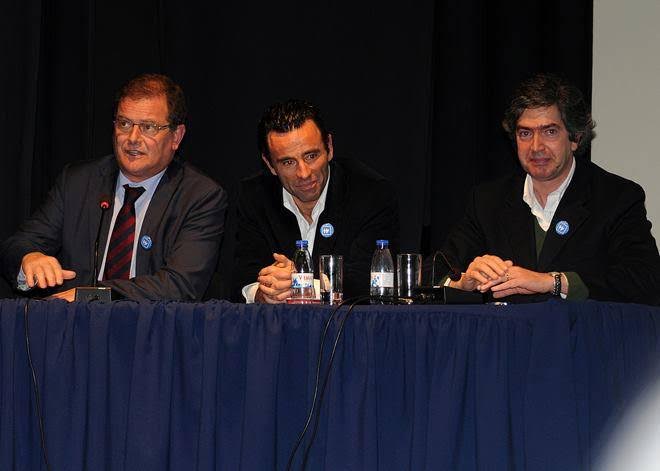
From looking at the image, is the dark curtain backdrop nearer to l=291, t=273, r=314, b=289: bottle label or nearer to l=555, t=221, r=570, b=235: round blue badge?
l=555, t=221, r=570, b=235: round blue badge

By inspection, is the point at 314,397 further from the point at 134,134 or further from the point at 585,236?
the point at 134,134

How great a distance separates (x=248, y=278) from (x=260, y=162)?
99 cm

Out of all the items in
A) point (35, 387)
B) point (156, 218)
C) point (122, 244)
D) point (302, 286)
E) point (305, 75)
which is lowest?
point (35, 387)

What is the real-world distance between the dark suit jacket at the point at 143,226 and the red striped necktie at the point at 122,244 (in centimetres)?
4

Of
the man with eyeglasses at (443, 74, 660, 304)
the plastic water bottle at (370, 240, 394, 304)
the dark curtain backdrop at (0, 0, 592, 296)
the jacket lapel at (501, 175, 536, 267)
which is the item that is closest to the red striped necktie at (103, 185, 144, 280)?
the dark curtain backdrop at (0, 0, 592, 296)

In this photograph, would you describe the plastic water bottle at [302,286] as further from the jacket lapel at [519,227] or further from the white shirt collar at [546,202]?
the white shirt collar at [546,202]

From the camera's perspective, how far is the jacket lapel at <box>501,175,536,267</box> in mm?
3156

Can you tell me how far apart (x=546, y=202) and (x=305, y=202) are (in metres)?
0.93

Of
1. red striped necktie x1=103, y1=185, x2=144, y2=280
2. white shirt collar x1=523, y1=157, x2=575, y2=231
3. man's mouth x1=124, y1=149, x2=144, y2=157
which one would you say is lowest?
red striped necktie x1=103, y1=185, x2=144, y2=280

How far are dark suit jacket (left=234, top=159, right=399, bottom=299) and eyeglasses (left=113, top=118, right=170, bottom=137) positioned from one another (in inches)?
18.0

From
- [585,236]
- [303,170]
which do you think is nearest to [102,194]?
[303,170]

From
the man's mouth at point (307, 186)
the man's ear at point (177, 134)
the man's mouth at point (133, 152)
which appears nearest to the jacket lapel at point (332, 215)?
the man's mouth at point (307, 186)

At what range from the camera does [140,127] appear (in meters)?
3.36

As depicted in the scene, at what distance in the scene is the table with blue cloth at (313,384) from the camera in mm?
2008
